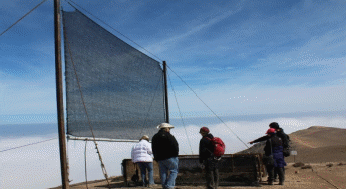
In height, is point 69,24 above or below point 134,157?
above

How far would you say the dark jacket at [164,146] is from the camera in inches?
A: 300

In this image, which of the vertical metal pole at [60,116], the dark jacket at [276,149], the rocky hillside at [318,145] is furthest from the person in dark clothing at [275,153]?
the rocky hillside at [318,145]

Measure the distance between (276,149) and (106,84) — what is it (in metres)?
5.61

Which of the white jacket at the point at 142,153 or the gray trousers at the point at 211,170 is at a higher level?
the white jacket at the point at 142,153

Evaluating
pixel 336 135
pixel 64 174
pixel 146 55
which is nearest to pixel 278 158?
pixel 64 174

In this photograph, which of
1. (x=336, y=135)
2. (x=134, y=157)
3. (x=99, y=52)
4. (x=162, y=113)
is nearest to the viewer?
(x=134, y=157)

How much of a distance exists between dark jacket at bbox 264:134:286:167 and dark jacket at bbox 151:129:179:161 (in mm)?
2912

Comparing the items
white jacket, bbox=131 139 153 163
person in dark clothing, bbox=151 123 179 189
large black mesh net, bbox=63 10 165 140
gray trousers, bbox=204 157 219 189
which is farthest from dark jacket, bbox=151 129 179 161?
large black mesh net, bbox=63 10 165 140

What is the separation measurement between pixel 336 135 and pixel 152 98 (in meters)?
23.2

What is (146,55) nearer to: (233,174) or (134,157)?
(134,157)

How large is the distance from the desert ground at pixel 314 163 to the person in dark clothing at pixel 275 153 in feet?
0.87

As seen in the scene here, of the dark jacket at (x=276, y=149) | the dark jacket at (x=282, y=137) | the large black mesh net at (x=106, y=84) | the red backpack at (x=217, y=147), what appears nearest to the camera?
the red backpack at (x=217, y=147)

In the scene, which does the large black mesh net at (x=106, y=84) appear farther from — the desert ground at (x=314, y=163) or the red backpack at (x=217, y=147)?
the red backpack at (x=217, y=147)

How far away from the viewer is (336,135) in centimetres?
2900
